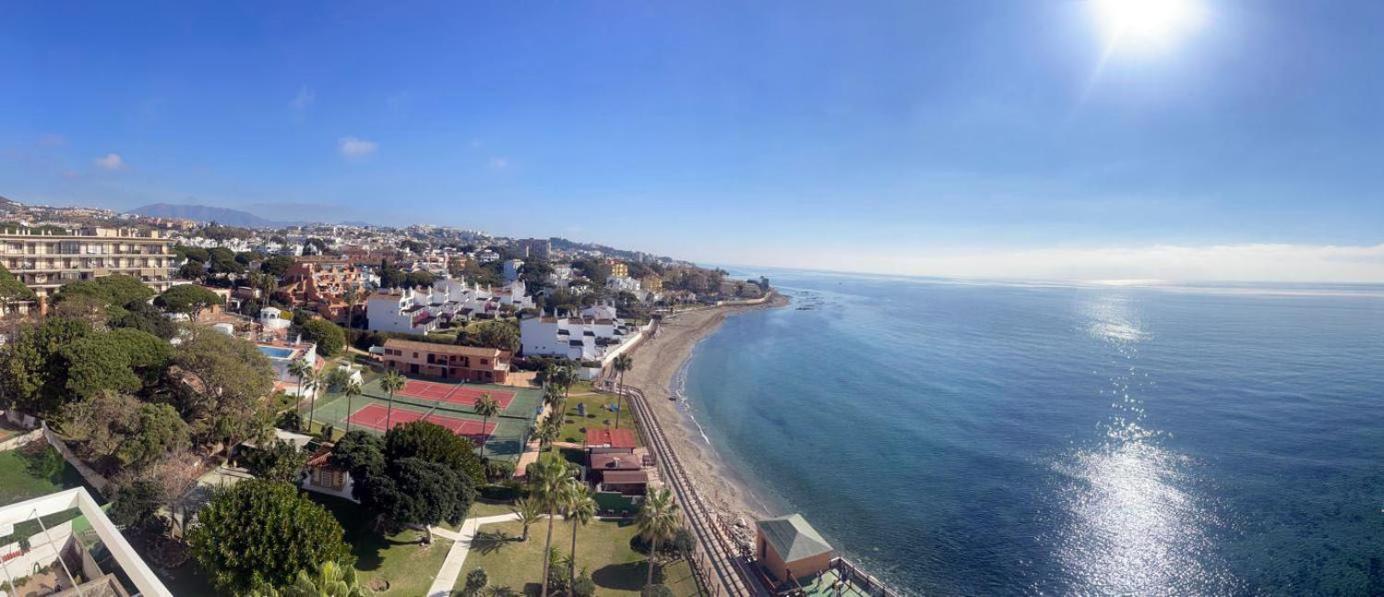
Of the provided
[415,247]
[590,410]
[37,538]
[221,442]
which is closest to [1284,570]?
[590,410]

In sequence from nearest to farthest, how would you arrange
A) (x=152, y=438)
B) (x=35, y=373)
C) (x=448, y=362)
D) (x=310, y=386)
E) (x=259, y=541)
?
(x=259, y=541), (x=152, y=438), (x=35, y=373), (x=310, y=386), (x=448, y=362)

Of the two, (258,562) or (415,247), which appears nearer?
(258,562)

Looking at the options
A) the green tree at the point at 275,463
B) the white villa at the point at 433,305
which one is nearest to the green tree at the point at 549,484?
the green tree at the point at 275,463

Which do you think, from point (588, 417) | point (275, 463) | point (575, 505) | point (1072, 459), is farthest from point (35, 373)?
point (1072, 459)

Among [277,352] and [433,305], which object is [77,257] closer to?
[433,305]

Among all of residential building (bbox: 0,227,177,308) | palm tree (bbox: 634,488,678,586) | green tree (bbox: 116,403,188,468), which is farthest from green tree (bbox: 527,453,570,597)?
residential building (bbox: 0,227,177,308)

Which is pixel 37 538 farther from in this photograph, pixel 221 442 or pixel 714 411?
pixel 714 411

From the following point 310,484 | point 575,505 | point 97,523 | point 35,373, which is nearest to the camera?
point 97,523
